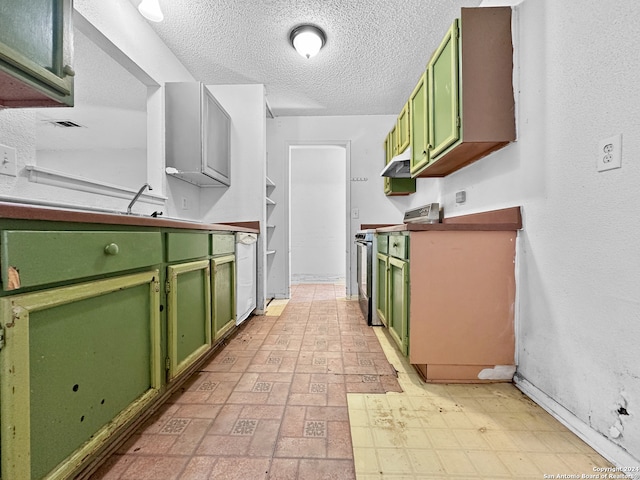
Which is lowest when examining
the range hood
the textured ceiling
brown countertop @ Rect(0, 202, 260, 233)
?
brown countertop @ Rect(0, 202, 260, 233)

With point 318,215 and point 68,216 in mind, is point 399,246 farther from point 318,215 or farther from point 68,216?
point 318,215

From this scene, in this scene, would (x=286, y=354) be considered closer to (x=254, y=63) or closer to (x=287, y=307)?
(x=287, y=307)

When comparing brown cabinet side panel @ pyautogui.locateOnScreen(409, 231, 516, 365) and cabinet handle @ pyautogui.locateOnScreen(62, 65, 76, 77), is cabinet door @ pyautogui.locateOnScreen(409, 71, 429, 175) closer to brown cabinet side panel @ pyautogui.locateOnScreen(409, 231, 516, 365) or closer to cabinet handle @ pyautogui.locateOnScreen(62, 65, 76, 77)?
brown cabinet side panel @ pyautogui.locateOnScreen(409, 231, 516, 365)

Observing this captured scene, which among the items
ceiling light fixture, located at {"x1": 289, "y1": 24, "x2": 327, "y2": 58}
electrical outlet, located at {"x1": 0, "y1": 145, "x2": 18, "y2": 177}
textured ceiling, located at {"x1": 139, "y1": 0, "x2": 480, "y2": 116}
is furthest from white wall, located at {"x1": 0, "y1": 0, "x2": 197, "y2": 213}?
ceiling light fixture, located at {"x1": 289, "y1": 24, "x2": 327, "y2": 58}

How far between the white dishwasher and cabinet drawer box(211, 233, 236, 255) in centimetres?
9

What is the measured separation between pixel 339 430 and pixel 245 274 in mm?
1662

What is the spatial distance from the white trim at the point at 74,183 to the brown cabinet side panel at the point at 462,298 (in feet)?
5.89

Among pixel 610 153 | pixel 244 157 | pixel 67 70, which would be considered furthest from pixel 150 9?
pixel 610 153

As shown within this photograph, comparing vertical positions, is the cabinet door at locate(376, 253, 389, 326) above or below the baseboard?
above

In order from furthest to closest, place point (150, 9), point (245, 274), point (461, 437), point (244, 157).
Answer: point (244, 157) → point (245, 274) → point (150, 9) → point (461, 437)

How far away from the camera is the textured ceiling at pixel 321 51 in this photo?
2152 mm

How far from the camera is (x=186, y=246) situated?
153 centimetres

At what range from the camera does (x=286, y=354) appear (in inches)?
79.7

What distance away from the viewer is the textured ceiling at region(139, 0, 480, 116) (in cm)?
215
